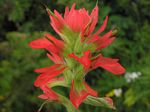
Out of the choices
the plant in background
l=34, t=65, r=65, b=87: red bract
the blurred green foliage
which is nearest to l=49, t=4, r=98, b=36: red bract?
the plant in background

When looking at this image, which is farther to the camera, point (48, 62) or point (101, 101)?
point (48, 62)

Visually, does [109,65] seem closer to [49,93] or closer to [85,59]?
[85,59]

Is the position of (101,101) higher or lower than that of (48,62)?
higher

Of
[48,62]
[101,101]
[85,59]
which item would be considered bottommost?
[48,62]

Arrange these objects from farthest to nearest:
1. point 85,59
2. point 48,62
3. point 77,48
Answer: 1. point 48,62
2. point 77,48
3. point 85,59

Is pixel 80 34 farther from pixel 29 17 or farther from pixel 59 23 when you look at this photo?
pixel 29 17

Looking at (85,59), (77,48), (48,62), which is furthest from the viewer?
(48,62)

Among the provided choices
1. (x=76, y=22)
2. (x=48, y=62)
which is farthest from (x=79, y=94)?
(x=48, y=62)

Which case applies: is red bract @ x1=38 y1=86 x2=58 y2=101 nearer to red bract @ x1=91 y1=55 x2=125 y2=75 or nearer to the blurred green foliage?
red bract @ x1=91 y1=55 x2=125 y2=75

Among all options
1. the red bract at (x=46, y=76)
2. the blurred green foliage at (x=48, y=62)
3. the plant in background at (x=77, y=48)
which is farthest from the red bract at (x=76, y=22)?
the blurred green foliage at (x=48, y=62)
